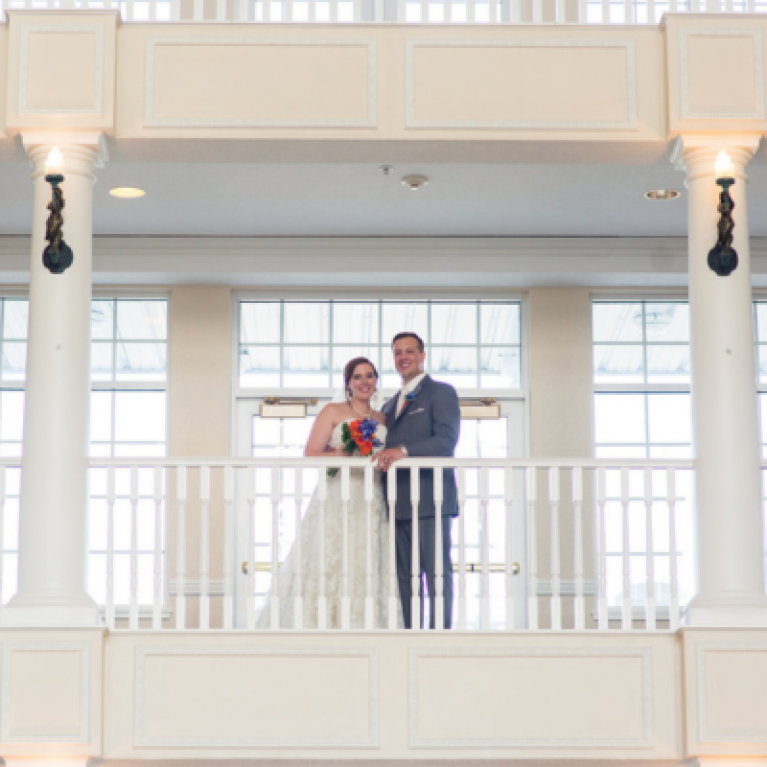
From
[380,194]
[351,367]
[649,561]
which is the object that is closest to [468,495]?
[380,194]

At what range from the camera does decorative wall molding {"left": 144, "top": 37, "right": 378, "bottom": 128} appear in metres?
6.04

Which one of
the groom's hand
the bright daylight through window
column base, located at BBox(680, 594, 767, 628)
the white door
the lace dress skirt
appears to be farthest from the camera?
the bright daylight through window

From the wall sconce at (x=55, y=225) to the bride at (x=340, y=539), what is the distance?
1.50 meters

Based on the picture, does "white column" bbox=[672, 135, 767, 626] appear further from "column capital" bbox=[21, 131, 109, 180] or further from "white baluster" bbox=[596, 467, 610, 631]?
"column capital" bbox=[21, 131, 109, 180]

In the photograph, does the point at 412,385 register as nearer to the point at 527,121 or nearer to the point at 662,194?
the point at 527,121

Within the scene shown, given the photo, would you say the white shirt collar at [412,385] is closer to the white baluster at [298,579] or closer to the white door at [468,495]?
the white baluster at [298,579]

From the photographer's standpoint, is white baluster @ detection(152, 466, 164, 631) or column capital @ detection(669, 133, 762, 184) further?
column capital @ detection(669, 133, 762, 184)

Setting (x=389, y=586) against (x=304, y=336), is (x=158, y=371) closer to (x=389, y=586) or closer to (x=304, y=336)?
(x=304, y=336)

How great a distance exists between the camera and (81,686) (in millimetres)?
5699

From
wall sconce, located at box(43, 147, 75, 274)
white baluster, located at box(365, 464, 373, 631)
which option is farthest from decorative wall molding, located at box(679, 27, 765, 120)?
wall sconce, located at box(43, 147, 75, 274)

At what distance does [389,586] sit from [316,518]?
622 mm

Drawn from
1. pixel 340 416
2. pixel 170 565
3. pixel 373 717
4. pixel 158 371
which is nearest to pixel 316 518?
pixel 340 416

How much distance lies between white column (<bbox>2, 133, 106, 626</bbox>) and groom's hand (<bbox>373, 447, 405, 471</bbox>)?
1290mm

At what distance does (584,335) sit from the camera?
8.95m
